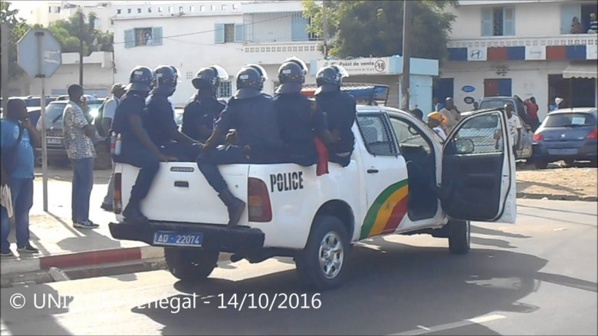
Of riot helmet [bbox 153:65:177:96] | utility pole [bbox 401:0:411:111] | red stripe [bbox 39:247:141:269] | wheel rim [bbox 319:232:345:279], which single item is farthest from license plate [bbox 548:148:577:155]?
utility pole [bbox 401:0:411:111]

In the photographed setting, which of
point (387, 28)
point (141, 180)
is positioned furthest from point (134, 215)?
point (387, 28)

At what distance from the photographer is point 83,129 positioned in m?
11.6

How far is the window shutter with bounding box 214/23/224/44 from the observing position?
46081mm

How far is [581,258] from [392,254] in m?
6.98

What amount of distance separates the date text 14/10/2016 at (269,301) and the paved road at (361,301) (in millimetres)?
38

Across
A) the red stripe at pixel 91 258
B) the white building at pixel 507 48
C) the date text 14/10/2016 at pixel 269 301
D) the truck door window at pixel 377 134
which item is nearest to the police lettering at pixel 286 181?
the date text 14/10/2016 at pixel 269 301

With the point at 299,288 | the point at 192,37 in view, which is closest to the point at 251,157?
the point at 299,288

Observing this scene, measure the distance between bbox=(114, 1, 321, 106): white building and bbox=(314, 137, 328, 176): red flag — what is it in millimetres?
36649

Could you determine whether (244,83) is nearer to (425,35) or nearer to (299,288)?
(299,288)

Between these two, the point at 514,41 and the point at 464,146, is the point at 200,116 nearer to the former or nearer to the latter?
the point at 464,146

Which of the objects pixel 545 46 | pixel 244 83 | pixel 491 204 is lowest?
pixel 491 204

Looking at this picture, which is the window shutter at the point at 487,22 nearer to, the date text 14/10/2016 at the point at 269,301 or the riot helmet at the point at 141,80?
the riot helmet at the point at 141,80

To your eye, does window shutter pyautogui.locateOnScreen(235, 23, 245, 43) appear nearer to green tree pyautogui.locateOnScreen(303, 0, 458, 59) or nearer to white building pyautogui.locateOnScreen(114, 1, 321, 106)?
white building pyautogui.locateOnScreen(114, 1, 321, 106)

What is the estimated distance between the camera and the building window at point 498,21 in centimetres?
4072
